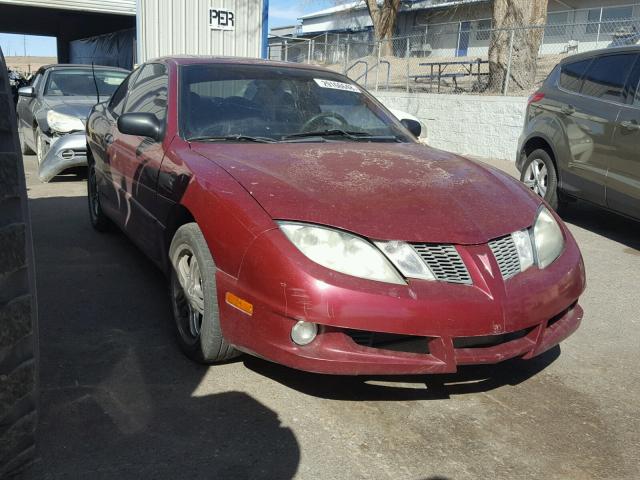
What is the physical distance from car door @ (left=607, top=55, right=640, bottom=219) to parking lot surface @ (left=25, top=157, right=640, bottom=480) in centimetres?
200

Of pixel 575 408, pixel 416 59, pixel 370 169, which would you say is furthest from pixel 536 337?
pixel 416 59

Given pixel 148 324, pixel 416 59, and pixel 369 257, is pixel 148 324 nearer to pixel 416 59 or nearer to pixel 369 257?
pixel 369 257

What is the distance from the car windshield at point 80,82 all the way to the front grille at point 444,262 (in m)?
8.04

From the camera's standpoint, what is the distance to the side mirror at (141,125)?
374cm

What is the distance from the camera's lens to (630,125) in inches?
225

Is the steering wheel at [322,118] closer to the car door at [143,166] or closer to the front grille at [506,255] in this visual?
the car door at [143,166]

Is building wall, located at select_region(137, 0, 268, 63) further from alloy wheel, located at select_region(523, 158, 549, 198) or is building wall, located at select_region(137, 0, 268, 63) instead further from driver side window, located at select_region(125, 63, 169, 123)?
driver side window, located at select_region(125, 63, 169, 123)

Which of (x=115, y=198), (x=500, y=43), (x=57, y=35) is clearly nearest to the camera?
(x=115, y=198)

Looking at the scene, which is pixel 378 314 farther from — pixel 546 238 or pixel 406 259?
pixel 546 238

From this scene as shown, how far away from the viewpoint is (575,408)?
9.83 ft

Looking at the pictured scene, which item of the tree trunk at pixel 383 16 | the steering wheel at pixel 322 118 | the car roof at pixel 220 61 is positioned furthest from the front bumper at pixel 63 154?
the tree trunk at pixel 383 16

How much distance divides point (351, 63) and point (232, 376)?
63.9 feet

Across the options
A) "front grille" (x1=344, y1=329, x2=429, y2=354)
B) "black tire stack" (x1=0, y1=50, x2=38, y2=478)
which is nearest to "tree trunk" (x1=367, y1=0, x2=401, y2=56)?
"front grille" (x1=344, y1=329, x2=429, y2=354)

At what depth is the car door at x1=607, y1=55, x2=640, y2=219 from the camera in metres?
5.61
